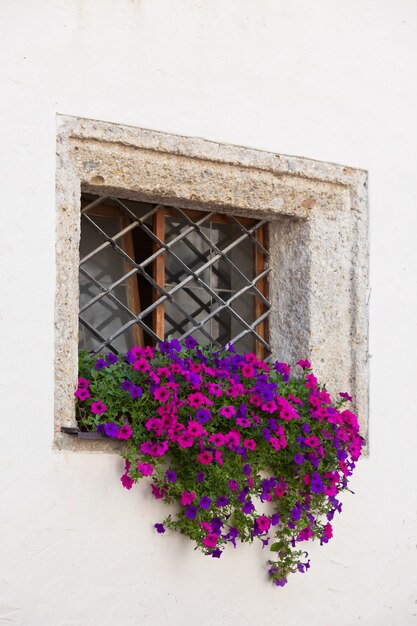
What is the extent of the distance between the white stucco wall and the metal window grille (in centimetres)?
40

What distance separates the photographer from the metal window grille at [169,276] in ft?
Result: 12.0

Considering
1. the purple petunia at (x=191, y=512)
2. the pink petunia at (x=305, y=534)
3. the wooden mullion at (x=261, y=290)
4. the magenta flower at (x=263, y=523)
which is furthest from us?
the wooden mullion at (x=261, y=290)

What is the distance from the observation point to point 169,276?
12.6ft

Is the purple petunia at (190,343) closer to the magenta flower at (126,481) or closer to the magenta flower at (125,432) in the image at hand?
the magenta flower at (125,432)

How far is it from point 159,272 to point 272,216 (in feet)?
1.74

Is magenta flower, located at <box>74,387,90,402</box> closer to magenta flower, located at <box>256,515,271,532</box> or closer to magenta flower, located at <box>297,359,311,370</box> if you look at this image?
magenta flower, located at <box>256,515,271,532</box>

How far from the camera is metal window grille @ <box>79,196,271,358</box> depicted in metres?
3.64

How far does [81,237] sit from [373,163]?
50.1 inches

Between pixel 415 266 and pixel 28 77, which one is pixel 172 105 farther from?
pixel 415 266

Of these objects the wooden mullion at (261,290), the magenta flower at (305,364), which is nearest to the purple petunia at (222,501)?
the magenta flower at (305,364)

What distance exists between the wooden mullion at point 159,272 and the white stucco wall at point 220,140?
40cm

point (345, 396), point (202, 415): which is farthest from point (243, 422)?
point (345, 396)

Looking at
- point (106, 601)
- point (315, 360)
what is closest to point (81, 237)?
point (315, 360)

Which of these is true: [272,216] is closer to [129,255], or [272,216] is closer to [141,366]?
[129,255]
